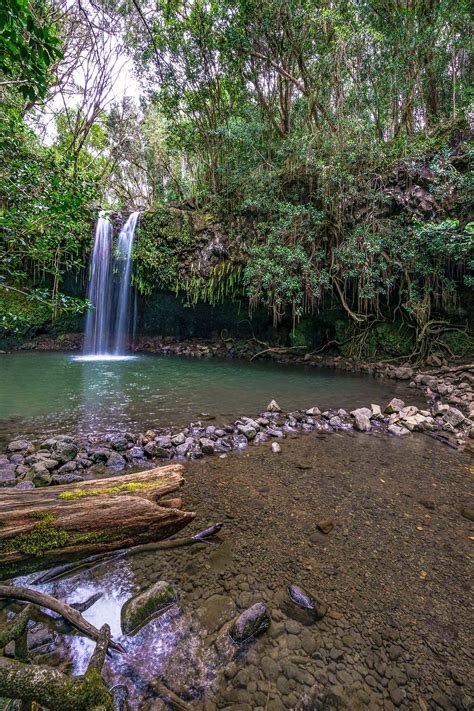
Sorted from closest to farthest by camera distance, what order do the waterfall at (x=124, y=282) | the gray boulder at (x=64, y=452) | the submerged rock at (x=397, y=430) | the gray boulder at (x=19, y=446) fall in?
the gray boulder at (x=64, y=452), the gray boulder at (x=19, y=446), the submerged rock at (x=397, y=430), the waterfall at (x=124, y=282)

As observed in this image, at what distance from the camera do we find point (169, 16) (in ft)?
33.2

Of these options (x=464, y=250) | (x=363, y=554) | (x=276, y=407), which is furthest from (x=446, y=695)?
(x=464, y=250)

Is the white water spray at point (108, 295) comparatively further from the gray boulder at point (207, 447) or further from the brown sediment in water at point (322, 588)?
the brown sediment in water at point (322, 588)

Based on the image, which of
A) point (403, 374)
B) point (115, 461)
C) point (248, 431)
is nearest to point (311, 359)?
point (403, 374)

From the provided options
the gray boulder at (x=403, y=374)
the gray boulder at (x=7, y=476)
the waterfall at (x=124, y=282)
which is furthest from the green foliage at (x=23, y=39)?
the waterfall at (x=124, y=282)

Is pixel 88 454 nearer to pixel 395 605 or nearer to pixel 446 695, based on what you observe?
pixel 395 605

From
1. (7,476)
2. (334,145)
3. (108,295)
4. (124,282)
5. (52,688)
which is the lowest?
(7,476)

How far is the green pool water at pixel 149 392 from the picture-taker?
4703 millimetres

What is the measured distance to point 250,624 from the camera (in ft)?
5.12

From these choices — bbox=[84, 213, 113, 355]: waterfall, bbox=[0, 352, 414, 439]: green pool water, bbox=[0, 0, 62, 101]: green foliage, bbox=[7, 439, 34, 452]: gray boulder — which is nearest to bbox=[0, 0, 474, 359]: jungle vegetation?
bbox=[0, 352, 414, 439]: green pool water

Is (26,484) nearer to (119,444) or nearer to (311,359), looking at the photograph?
(119,444)

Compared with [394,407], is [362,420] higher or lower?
lower

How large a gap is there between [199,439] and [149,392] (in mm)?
2868

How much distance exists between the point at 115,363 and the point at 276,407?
22.8 feet
